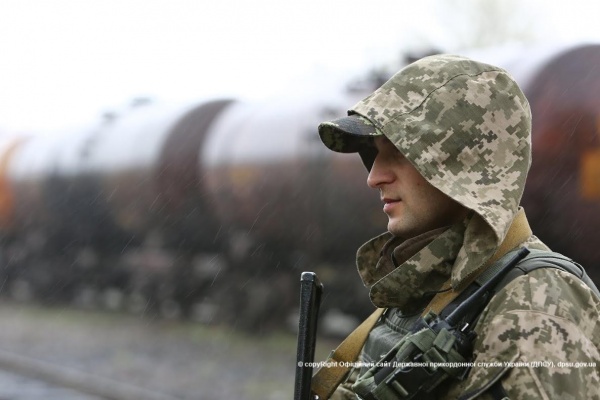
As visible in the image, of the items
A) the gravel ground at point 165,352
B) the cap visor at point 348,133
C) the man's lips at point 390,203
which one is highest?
the cap visor at point 348,133

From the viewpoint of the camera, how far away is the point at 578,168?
7.00 m

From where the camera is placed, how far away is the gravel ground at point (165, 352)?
30.1 ft

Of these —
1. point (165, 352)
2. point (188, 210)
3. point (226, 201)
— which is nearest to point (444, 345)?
point (165, 352)

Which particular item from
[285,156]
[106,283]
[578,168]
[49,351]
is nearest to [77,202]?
[106,283]

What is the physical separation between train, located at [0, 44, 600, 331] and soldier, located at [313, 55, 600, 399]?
5103 millimetres

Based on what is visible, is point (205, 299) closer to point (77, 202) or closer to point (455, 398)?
point (77, 202)

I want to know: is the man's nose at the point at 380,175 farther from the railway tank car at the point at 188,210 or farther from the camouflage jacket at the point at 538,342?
the railway tank car at the point at 188,210

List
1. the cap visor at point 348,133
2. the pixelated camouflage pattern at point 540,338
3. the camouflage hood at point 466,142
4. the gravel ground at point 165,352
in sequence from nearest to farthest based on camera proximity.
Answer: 1. the pixelated camouflage pattern at point 540,338
2. the camouflage hood at point 466,142
3. the cap visor at point 348,133
4. the gravel ground at point 165,352

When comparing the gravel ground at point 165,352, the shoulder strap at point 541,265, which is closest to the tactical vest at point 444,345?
the shoulder strap at point 541,265

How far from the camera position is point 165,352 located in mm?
11312

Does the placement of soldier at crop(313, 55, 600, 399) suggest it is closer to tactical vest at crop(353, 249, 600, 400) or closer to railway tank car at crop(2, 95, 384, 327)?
tactical vest at crop(353, 249, 600, 400)

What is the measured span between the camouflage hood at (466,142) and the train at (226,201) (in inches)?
202

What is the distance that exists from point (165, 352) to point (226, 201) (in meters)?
2.10

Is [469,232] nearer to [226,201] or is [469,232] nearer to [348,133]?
[348,133]
